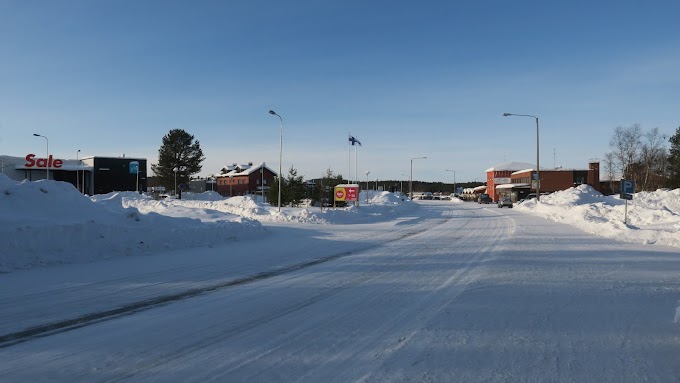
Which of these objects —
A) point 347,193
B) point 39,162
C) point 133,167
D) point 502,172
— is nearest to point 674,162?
point 502,172

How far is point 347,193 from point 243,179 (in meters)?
69.3

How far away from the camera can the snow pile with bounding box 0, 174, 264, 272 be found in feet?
37.7

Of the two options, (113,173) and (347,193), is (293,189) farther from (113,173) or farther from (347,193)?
(113,173)

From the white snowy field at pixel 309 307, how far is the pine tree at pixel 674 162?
223ft

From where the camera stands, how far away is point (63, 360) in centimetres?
500

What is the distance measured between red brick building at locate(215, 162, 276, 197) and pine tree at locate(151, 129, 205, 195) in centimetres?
1664

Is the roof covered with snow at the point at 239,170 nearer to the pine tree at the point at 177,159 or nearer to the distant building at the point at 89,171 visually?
the pine tree at the point at 177,159

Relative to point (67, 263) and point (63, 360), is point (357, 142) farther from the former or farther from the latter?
point (63, 360)

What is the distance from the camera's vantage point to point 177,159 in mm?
80375

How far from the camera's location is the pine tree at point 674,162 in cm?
6944

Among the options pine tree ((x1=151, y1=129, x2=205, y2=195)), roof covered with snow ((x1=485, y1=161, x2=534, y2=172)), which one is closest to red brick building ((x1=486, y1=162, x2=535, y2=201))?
roof covered with snow ((x1=485, y1=161, x2=534, y2=172))

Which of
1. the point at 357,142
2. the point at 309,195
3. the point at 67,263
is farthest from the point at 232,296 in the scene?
the point at 309,195

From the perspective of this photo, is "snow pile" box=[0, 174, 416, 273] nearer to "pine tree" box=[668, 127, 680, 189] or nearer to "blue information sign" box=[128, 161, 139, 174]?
"blue information sign" box=[128, 161, 139, 174]

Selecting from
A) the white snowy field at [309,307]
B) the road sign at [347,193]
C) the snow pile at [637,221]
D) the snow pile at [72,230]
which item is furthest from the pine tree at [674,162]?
the snow pile at [72,230]
